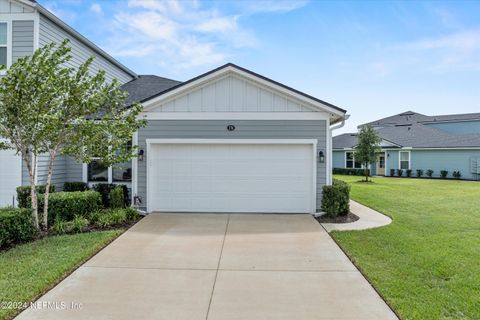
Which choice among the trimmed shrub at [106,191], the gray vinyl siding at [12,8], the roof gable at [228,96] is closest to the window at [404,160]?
the roof gable at [228,96]

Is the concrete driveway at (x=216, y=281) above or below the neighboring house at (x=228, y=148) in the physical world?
below

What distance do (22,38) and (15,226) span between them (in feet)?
21.1

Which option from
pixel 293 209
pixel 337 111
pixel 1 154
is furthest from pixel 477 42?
pixel 1 154

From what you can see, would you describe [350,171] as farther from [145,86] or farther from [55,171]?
[55,171]

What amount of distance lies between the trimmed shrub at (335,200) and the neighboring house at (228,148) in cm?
41

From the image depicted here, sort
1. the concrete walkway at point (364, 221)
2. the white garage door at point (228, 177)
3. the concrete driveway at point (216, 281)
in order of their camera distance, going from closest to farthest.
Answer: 1. the concrete driveway at point (216, 281)
2. the concrete walkway at point (364, 221)
3. the white garage door at point (228, 177)

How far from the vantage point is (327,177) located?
9188 millimetres

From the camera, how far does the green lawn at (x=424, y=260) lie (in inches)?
152

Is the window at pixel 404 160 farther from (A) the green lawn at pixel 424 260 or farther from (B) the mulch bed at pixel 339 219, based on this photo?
(B) the mulch bed at pixel 339 219

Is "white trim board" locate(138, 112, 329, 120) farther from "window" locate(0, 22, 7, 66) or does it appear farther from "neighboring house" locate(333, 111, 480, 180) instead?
"neighboring house" locate(333, 111, 480, 180)

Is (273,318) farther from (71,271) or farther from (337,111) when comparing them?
(337,111)

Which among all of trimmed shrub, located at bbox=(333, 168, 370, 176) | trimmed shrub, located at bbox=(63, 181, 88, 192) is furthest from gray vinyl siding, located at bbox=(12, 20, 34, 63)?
trimmed shrub, located at bbox=(333, 168, 370, 176)

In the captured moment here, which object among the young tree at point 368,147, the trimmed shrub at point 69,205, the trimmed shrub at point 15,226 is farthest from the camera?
the young tree at point 368,147

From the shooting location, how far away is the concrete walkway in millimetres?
7895
